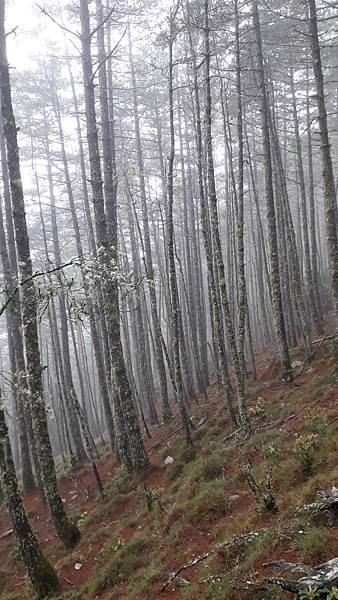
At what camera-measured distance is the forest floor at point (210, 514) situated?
5082 mm

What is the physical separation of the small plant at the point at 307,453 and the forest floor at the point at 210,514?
0.6 inches

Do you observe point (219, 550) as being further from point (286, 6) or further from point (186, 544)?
point (286, 6)

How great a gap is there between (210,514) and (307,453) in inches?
75.6

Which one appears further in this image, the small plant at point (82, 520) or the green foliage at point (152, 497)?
the small plant at point (82, 520)

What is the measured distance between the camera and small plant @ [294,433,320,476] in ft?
22.1

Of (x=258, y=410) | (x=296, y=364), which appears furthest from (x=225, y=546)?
(x=296, y=364)

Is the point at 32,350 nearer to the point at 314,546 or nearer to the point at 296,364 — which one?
the point at 314,546

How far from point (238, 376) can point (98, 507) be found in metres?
4.78

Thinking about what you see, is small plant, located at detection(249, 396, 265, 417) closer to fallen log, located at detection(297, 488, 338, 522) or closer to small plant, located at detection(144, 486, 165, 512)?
small plant, located at detection(144, 486, 165, 512)

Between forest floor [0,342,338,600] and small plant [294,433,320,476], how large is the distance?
16 mm

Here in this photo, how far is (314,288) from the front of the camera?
61.7 ft

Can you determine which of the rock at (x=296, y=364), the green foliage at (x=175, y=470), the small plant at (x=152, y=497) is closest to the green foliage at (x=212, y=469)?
the small plant at (x=152, y=497)

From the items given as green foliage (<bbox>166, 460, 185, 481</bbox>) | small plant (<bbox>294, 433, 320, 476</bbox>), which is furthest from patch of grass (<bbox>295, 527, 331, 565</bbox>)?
green foliage (<bbox>166, 460, 185, 481</bbox>)

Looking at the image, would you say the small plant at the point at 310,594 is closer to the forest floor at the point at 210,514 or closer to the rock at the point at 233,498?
the forest floor at the point at 210,514
